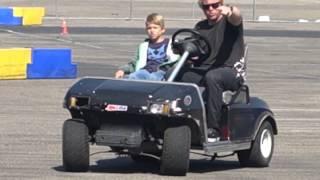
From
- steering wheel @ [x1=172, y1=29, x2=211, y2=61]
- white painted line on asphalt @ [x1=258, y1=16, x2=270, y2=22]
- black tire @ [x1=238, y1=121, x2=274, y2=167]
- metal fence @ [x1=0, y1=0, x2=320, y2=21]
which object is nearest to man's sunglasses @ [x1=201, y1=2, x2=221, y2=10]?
steering wheel @ [x1=172, y1=29, x2=211, y2=61]

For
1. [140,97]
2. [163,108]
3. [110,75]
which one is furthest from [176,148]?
[110,75]

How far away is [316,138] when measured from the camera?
1323 cm

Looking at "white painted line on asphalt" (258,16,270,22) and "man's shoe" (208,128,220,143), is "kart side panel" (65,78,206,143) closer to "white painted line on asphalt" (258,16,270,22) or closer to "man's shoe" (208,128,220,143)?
"man's shoe" (208,128,220,143)

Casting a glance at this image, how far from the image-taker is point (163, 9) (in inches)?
2194

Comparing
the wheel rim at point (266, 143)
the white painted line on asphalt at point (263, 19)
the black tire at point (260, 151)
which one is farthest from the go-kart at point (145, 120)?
the white painted line on asphalt at point (263, 19)

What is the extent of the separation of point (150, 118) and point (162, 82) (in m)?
0.38

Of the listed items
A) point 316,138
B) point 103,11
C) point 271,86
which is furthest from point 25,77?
point 103,11

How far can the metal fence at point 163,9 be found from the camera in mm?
50625

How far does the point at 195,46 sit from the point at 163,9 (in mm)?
45533

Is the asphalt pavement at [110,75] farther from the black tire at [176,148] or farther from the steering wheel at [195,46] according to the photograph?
the steering wheel at [195,46]

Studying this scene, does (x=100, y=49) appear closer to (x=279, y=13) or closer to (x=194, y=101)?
(x=194, y=101)

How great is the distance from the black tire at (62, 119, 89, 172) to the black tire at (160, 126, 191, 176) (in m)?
0.70

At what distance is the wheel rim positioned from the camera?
10.9 m

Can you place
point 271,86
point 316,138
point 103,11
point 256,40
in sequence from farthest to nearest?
1. point 103,11
2. point 256,40
3. point 271,86
4. point 316,138
